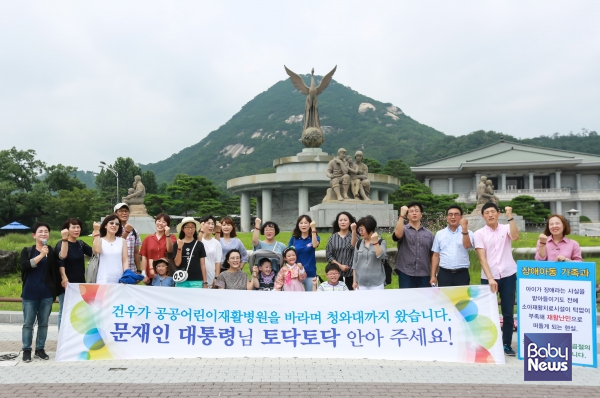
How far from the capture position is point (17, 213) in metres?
44.3

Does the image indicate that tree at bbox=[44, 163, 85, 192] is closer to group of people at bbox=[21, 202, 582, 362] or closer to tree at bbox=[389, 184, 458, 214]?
tree at bbox=[389, 184, 458, 214]

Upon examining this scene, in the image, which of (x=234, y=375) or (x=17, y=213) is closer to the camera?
(x=234, y=375)

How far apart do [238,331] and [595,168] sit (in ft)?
174

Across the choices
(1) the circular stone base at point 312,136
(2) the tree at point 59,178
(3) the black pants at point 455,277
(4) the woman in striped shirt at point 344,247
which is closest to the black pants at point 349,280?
(4) the woman in striped shirt at point 344,247

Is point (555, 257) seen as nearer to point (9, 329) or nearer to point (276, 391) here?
point (276, 391)

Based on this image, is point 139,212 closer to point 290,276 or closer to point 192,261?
point 192,261

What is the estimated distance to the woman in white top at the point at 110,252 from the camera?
6.21 m

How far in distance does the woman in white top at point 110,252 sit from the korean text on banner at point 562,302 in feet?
15.7

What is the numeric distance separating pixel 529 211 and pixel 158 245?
3434cm

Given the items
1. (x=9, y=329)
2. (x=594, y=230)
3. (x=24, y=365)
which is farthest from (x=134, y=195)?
(x=594, y=230)

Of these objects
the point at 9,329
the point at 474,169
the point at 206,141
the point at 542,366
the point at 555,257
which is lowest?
the point at 9,329

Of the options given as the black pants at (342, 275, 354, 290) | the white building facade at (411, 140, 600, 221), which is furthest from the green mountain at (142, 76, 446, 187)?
the black pants at (342, 275, 354, 290)

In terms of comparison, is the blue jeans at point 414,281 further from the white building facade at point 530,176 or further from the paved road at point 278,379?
the white building facade at point 530,176

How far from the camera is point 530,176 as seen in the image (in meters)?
49.3
